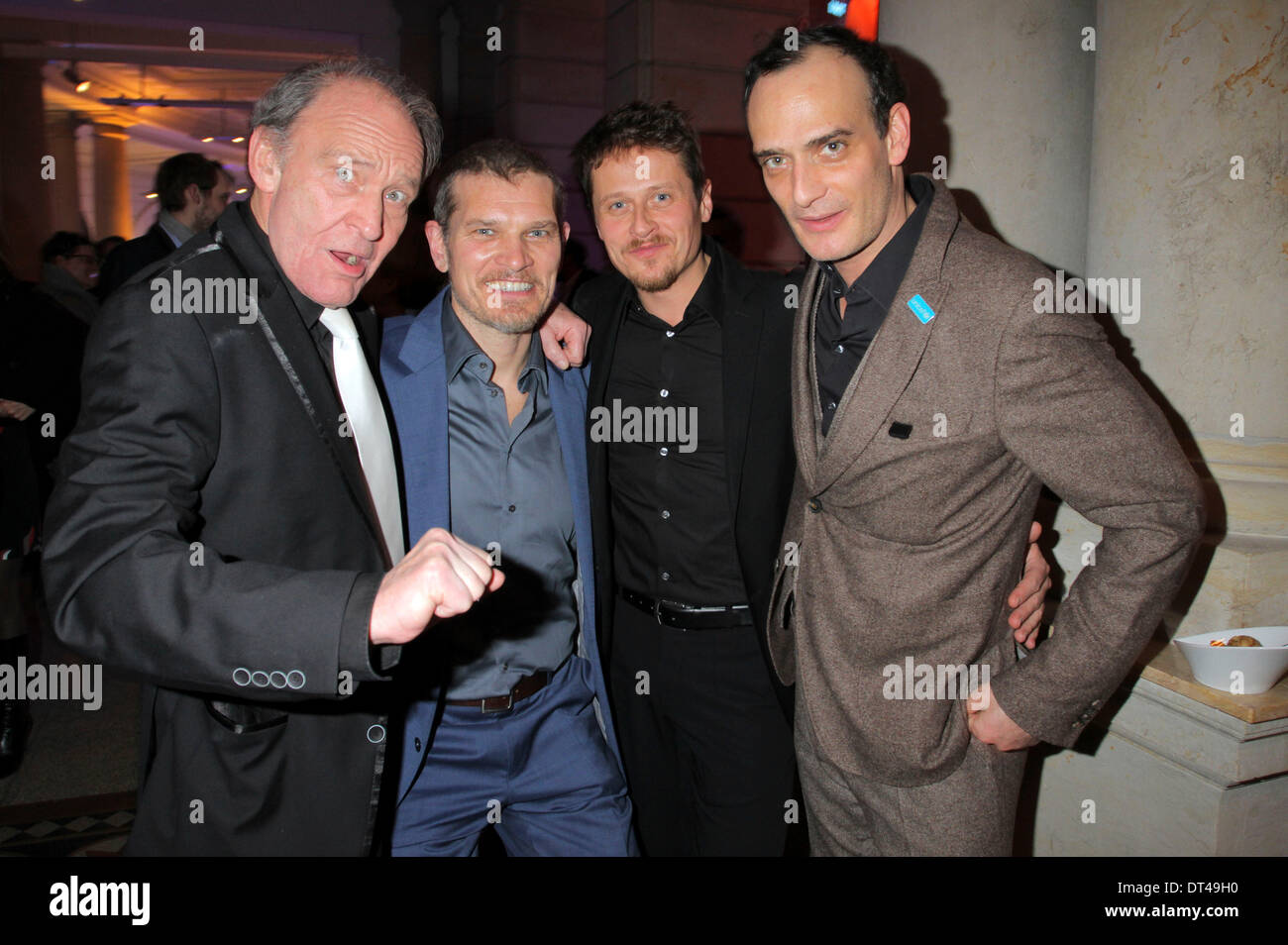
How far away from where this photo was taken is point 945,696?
6.27 feet

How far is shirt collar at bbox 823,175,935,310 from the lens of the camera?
1.97 metres

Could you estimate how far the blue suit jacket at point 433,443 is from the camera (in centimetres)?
230

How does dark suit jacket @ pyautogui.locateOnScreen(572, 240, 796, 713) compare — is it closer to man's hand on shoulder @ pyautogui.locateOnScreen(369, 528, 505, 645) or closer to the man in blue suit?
the man in blue suit

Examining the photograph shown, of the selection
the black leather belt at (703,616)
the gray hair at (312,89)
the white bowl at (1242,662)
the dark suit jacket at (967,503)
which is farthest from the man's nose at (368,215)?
the white bowl at (1242,662)

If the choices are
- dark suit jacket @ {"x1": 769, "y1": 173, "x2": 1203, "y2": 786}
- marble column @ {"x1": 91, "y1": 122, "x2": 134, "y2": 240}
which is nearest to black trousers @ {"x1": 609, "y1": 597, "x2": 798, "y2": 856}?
dark suit jacket @ {"x1": 769, "y1": 173, "x2": 1203, "y2": 786}

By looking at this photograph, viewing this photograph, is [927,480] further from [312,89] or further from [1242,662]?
[312,89]

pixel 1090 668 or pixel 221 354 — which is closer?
pixel 221 354

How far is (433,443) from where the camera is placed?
233cm

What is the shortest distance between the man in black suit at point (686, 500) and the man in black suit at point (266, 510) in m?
0.86

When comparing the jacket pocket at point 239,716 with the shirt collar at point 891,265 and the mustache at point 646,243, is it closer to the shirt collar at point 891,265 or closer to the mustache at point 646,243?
the shirt collar at point 891,265

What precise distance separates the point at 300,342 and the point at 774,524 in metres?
1.37

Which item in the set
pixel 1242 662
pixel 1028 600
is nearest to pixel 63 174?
pixel 1028 600

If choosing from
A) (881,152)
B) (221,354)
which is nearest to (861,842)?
(881,152)

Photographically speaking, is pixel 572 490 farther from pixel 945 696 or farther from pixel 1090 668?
pixel 1090 668
